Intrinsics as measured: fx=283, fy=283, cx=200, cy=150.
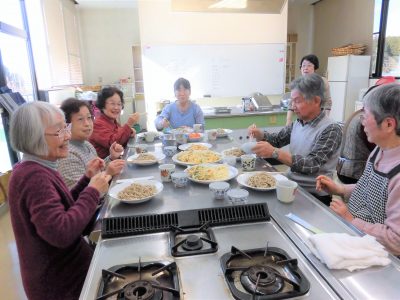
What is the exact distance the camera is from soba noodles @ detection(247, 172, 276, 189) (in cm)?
137

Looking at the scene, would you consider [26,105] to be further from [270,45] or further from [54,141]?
[270,45]

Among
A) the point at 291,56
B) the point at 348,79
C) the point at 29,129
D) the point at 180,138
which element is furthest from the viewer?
the point at 291,56

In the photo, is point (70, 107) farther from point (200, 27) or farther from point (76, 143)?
point (200, 27)

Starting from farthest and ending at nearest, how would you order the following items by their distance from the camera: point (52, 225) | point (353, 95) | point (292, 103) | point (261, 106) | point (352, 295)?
point (353, 95)
point (261, 106)
point (292, 103)
point (52, 225)
point (352, 295)

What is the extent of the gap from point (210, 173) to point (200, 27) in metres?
4.68

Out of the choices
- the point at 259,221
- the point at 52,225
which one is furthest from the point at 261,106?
the point at 52,225

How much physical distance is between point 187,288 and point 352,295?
43 cm

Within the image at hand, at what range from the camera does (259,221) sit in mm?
1104

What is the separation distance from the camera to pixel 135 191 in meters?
1.29

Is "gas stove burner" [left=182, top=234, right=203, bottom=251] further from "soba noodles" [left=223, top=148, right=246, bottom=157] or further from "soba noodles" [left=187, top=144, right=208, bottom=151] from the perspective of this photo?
"soba noodles" [left=187, top=144, right=208, bottom=151]

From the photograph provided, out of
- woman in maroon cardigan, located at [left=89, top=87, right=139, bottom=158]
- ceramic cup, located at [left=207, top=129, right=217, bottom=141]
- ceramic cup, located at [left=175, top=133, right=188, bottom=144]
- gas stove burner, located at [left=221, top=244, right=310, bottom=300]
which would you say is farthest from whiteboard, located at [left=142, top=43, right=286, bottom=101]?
gas stove burner, located at [left=221, top=244, right=310, bottom=300]

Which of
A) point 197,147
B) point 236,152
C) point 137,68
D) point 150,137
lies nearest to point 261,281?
point 236,152

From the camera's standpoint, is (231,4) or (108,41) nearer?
(231,4)

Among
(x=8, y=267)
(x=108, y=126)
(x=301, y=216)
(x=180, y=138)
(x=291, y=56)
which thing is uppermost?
(x=291, y=56)
